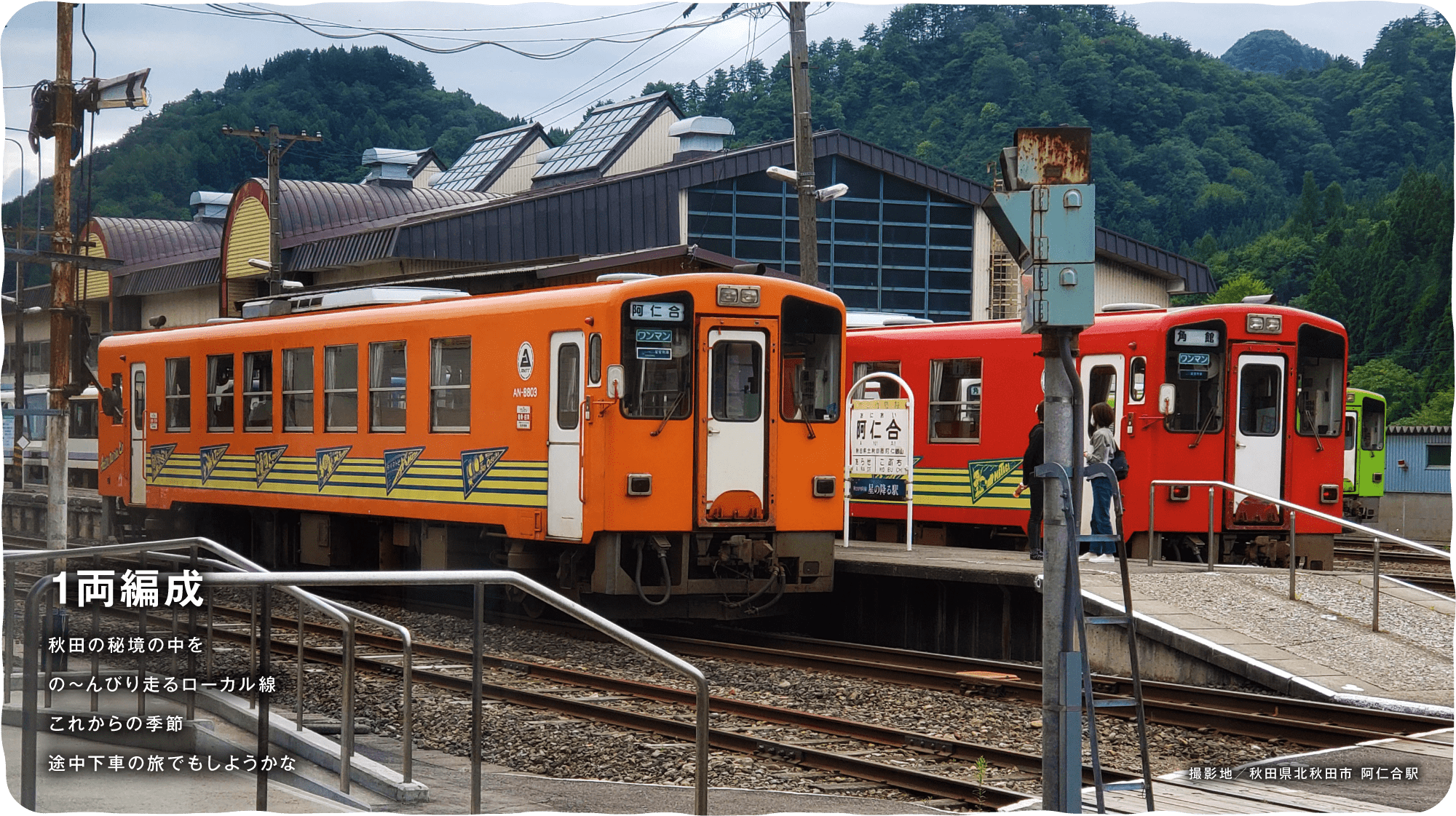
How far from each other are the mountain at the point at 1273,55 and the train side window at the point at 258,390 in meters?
32.2

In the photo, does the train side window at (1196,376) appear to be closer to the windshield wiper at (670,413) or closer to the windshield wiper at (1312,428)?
the windshield wiper at (1312,428)

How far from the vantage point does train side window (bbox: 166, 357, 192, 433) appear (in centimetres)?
2030

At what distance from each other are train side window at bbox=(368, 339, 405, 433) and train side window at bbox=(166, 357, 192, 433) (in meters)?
4.90

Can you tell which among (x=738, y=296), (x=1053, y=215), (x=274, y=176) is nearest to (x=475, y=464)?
(x=738, y=296)

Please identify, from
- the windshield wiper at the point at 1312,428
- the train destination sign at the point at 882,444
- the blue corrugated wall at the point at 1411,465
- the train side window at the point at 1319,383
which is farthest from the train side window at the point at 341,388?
the blue corrugated wall at the point at 1411,465

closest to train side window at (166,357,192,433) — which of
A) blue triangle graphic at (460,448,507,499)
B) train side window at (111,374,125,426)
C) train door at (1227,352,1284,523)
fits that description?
train side window at (111,374,125,426)

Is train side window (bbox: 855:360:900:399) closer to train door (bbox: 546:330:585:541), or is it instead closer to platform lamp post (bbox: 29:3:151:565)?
train door (bbox: 546:330:585:541)

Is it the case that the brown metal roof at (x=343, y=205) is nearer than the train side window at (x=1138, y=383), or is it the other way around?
the train side window at (x=1138, y=383)

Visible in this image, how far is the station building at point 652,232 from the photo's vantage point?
32.0 m

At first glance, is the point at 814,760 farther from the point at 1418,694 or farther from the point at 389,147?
the point at 389,147

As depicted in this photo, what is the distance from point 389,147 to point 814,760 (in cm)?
3873

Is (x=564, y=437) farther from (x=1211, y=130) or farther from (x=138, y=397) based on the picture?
(x=1211, y=130)

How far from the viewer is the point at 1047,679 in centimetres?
634

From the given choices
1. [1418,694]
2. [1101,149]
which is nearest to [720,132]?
[1101,149]
